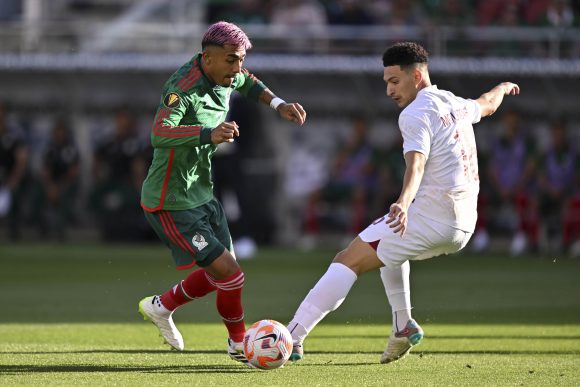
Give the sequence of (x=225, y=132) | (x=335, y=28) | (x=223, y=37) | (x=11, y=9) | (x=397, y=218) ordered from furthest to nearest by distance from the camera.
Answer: (x=11, y=9)
(x=335, y=28)
(x=223, y=37)
(x=225, y=132)
(x=397, y=218)

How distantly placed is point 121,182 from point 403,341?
49.5 feet

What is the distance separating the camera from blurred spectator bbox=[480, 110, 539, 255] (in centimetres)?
2066

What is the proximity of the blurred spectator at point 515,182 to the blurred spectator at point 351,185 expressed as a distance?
7.20 feet

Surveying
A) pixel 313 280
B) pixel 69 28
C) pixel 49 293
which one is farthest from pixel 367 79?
pixel 49 293

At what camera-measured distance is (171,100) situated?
26.5 ft

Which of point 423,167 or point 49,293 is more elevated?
point 423,167

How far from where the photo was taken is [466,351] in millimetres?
9070

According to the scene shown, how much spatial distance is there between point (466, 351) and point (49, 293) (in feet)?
21.4

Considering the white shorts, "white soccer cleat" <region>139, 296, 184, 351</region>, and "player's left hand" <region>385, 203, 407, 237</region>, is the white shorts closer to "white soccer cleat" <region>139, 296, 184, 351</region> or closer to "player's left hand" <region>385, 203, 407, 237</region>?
"player's left hand" <region>385, 203, 407, 237</region>

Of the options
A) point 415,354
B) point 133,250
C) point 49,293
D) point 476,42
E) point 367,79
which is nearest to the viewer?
point 415,354

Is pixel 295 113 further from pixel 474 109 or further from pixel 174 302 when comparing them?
pixel 174 302

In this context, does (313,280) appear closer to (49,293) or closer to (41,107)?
(49,293)

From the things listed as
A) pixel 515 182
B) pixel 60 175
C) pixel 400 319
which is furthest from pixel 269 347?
pixel 60 175

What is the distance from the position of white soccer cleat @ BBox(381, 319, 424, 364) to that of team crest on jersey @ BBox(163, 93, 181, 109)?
6.90 feet
